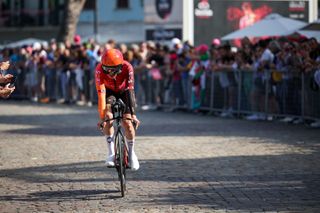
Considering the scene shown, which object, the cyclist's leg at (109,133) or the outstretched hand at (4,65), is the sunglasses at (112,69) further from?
the outstretched hand at (4,65)

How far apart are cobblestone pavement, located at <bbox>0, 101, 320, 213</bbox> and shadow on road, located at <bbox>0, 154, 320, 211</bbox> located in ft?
0.04

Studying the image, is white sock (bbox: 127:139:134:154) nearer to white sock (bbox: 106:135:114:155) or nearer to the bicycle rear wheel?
white sock (bbox: 106:135:114:155)

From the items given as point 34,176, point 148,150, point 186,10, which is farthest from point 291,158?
point 186,10

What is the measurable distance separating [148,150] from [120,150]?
483 cm

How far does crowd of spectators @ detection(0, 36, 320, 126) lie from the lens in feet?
72.8

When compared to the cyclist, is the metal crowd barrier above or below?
below

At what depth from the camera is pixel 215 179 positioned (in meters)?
12.9

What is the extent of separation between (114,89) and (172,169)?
2054 millimetres

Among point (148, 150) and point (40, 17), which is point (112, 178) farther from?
point (40, 17)

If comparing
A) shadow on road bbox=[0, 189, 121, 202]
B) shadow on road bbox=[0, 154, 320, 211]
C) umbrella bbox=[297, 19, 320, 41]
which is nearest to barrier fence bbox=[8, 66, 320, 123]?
umbrella bbox=[297, 19, 320, 41]

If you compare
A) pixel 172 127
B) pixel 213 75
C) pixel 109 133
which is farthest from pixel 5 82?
pixel 213 75

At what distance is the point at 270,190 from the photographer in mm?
11797

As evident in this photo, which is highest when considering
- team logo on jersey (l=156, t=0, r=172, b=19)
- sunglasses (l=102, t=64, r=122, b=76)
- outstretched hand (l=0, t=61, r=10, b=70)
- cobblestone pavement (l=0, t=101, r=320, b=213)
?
team logo on jersey (l=156, t=0, r=172, b=19)

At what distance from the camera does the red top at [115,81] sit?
12109 mm
